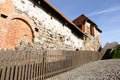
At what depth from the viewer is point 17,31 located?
9.16 m

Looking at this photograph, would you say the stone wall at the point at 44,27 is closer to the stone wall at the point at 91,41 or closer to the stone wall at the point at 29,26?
the stone wall at the point at 29,26

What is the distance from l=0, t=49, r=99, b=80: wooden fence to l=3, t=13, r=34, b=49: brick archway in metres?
1.36

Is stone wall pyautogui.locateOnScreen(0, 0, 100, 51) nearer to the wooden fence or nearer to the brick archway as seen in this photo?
the brick archway

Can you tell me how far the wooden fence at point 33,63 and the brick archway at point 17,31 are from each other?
136cm

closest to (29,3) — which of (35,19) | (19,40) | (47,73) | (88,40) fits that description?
(35,19)

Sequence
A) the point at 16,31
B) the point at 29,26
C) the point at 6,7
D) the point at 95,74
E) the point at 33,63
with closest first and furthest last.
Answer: the point at 33,63, the point at 95,74, the point at 6,7, the point at 16,31, the point at 29,26

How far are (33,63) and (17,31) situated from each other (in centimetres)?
282

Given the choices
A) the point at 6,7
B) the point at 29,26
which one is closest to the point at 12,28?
the point at 6,7

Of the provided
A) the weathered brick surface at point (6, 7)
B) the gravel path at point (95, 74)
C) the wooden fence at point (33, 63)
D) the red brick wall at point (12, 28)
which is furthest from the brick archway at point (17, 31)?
the gravel path at point (95, 74)

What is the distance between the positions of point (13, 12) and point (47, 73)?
3.65 metres

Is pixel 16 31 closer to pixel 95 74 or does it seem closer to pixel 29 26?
pixel 29 26

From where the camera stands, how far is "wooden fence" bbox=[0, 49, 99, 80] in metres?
5.45

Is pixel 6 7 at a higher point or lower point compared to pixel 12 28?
higher

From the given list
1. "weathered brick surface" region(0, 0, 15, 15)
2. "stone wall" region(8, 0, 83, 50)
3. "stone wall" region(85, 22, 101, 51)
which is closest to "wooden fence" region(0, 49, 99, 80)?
"stone wall" region(8, 0, 83, 50)
